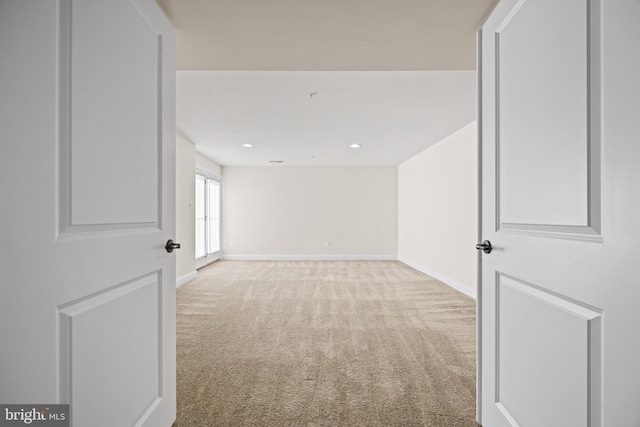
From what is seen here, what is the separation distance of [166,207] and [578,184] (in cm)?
169

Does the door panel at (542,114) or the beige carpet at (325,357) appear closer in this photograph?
the door panel at (542,114)

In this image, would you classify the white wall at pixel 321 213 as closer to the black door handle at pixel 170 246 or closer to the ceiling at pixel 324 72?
the ceiling at pixel 324 72

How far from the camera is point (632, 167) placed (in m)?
0.90

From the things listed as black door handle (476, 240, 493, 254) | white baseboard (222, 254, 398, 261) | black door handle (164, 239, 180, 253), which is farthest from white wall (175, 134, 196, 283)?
black door handle (476, 240, 493, 254)

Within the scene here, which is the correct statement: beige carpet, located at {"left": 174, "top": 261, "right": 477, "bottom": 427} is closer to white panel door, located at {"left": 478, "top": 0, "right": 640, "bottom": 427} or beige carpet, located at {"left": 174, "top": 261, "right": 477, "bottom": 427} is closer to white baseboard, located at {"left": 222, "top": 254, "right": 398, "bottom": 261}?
white panel door, located at {"left": 478, "top": 0, "right": 640, "bottom": 427}

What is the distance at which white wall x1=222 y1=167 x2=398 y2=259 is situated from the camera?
916 cm

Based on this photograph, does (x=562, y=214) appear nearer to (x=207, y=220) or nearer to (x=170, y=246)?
(x=170, y=246)

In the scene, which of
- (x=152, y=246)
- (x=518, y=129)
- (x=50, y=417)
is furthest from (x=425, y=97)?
(x=50, y=417)

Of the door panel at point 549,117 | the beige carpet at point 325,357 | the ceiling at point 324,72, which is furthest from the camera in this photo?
the beige carpet at point 325,357

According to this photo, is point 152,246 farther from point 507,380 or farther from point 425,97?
point 425,97

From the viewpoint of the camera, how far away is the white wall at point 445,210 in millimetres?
4984

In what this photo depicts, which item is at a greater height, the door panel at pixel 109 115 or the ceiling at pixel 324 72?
the ceiling at pixel 324 72

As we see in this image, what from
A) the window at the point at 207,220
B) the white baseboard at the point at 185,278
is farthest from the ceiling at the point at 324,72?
the white baseboard at the point at 185,278

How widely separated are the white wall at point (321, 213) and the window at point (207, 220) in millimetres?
727
